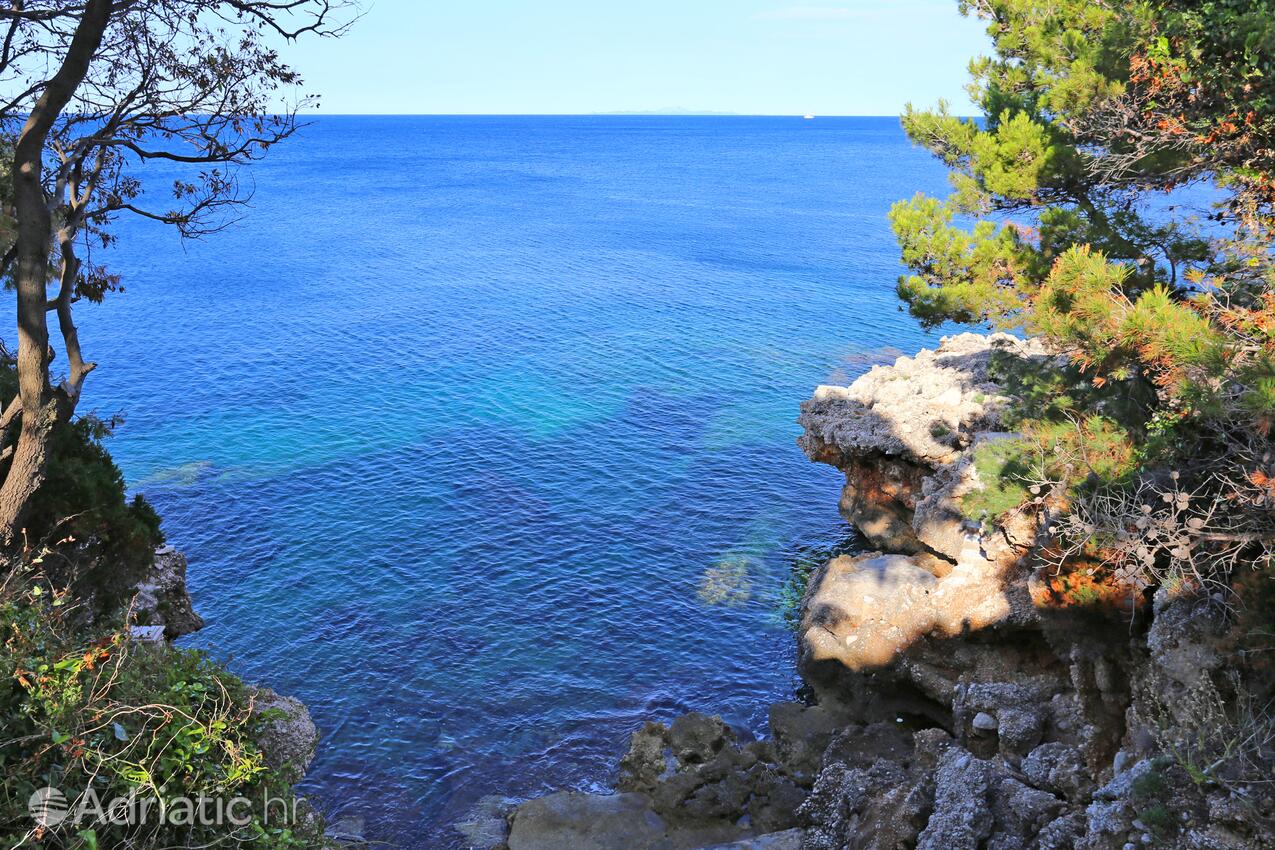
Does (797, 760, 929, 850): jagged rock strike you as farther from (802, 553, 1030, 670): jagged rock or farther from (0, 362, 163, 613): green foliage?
(0, 362, 163, 613): green foliage

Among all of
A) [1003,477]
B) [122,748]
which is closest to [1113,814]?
[1003,477]

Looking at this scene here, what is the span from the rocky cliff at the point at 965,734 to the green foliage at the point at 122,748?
33.4ft

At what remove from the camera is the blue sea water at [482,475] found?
83.6 feet

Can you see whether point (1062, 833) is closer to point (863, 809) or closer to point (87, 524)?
point (863, 809)

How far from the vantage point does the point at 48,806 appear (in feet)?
29.7

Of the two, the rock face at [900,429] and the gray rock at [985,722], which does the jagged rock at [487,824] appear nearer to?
the gray rock at [985,722]

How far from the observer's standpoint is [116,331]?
6084cm

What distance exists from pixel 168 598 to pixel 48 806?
Answer: 14.4 meters

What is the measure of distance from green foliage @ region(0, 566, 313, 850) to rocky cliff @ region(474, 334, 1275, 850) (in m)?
10.2

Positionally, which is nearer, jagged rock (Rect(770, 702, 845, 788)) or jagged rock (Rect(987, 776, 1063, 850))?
jagged rock (Rect(987, 776, 1063, 850))

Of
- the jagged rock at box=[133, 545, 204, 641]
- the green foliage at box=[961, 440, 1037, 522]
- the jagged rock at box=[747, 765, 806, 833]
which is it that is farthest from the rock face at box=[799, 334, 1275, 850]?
the jagged rock at box=[133, 545, 204, 641]

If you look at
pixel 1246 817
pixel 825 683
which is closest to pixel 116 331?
pixel 825 683

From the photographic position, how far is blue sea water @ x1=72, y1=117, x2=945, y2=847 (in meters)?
25.5

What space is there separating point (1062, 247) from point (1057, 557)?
22.4 feet
